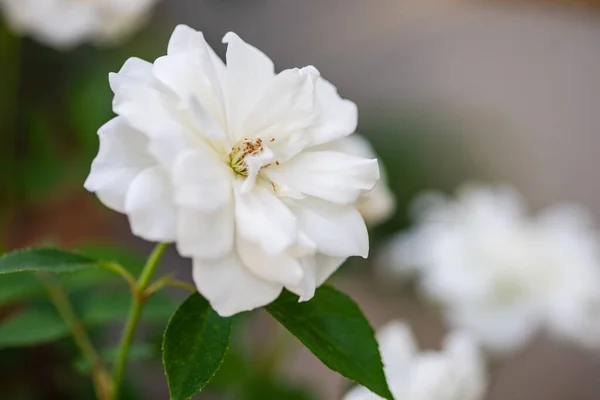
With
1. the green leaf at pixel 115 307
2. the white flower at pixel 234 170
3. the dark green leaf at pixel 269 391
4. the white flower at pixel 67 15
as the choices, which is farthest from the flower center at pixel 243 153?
the white flower at pixel 67 15

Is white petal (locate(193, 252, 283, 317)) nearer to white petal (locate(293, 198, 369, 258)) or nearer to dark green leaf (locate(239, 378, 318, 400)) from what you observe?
white petal (locate(293, 198, 369, 258))

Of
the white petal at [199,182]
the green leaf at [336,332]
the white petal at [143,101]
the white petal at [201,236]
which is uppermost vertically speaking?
the white petal at [143,101]

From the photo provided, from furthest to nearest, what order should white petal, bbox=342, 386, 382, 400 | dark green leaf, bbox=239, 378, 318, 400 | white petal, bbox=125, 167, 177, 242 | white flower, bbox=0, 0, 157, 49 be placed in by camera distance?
1. white flower, bbox=0, 0, 157, 49
2. dark green leaf, bbox=239, 378, 318, 400
3. white petal, bbox=342, 386, 382, 400
4. white petal, bbox=125, 167, 177, 242

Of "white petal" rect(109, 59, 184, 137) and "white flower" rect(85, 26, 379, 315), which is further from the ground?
"white petal" rect(109, 59, 184, 137)

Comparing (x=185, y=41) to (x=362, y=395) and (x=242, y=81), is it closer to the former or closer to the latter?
(x=242, y=81)

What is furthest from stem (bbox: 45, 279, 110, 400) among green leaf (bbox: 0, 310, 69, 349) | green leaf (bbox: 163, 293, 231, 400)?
green leaf (bbox: 163, 293, 231, 400)

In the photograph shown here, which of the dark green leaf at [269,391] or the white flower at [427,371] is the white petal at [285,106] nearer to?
the white flower at [427,371]
